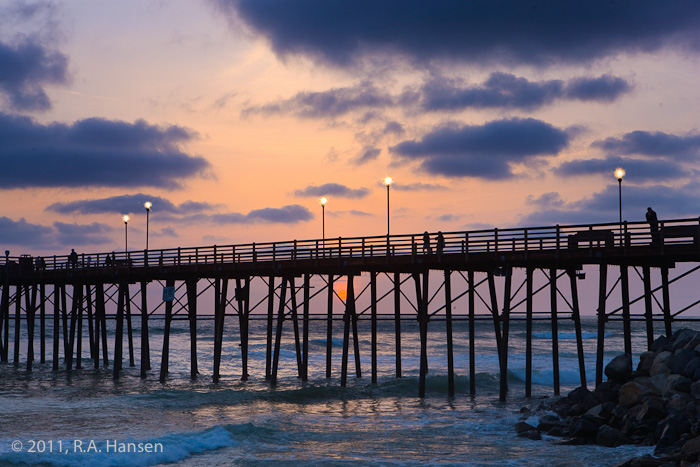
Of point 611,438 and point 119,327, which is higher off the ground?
point 119,327

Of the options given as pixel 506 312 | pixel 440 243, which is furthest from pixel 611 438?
pixel 440 243

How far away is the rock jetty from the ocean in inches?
29.5

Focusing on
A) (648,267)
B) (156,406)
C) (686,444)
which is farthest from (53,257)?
(686,444)

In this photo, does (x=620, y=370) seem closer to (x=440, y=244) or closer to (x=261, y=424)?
(x=440, y=244)

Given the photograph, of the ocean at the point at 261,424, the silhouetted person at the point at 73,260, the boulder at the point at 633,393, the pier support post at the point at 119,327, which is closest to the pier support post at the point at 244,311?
the ocean at the point at 261,424

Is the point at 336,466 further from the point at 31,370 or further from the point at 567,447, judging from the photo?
the point at 31,370

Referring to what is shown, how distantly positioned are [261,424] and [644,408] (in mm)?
13279

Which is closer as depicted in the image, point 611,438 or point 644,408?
point 611,438

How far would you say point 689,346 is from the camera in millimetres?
25641

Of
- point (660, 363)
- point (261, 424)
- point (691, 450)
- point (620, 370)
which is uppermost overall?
point (660, 363)

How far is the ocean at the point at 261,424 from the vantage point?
887 inches

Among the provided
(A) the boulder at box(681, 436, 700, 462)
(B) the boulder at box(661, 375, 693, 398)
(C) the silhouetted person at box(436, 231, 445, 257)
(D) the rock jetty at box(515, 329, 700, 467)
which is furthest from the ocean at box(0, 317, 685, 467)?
(C) the silhouetted person at box(436, 231, 445, 257)

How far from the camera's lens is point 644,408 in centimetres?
2298

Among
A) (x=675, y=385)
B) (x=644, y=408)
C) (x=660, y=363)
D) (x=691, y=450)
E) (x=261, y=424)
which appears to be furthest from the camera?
(x=261, y=424)
